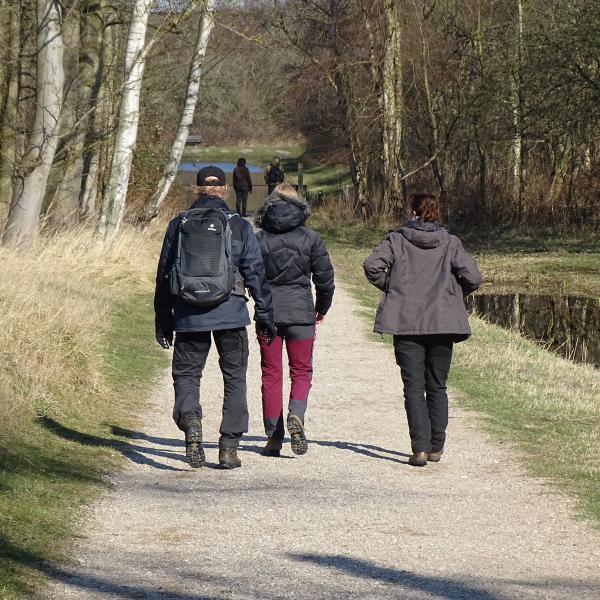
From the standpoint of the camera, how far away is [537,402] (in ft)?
36.4

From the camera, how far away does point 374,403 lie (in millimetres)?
11047

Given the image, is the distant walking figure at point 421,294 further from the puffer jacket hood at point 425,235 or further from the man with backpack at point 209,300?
the man with backpack at point 209,300

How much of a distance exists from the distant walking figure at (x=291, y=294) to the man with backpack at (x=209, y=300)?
374mm

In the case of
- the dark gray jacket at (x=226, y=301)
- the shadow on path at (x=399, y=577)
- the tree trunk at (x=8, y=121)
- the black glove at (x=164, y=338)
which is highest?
the tree trunk at (x=8, y=121)

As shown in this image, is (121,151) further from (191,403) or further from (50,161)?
(191,403)

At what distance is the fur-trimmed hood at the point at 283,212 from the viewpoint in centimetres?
835

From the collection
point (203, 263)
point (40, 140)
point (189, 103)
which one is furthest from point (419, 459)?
point (189, 103)

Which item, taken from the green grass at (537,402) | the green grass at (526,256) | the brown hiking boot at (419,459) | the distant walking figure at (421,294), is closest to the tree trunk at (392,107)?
the green grass at (526,256)

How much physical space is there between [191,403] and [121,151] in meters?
13.8

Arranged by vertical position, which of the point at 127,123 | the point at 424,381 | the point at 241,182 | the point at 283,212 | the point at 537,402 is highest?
the point at 127,123

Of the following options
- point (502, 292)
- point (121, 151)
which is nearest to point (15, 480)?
point (121, 151)

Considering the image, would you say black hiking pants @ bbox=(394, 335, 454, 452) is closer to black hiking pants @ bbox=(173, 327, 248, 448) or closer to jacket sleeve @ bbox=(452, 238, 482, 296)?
jacket sleeve @ bbox=(452, 238, 482, 296)

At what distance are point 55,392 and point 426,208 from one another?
10.8ft

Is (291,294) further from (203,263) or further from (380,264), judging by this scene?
(203,263)
